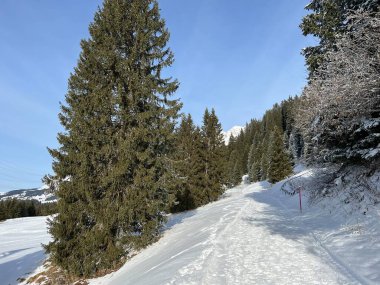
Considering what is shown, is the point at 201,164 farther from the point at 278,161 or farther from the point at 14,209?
the point at 14,209

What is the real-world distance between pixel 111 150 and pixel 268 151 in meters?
59.3

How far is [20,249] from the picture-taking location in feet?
106

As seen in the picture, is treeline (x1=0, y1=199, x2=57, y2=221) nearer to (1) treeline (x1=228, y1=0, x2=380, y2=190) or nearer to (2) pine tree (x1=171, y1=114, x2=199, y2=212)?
(2) pine tree (x1=171, y1=114, x2=199, y2=212)

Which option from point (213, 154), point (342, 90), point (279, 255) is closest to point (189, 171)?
point (213, 154)

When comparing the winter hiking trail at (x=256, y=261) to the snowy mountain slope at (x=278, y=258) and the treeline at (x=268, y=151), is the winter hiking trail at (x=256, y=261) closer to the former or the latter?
the snowy mountain slope at (x=278, y=258)

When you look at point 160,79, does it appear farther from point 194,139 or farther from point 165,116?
point 194,139

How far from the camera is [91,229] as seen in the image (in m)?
14.2

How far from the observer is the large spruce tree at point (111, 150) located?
1410 centimetres

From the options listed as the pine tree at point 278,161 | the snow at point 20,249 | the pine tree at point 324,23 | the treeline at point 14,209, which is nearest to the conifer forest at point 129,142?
the pine tree at point 324,23

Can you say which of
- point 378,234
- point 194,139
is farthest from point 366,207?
point 194,139

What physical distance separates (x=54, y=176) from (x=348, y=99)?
12.6 meters

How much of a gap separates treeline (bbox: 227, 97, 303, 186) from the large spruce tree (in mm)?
7202

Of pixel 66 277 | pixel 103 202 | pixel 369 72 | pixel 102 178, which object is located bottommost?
pixel 66 277

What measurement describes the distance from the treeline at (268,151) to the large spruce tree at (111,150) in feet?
23.6
